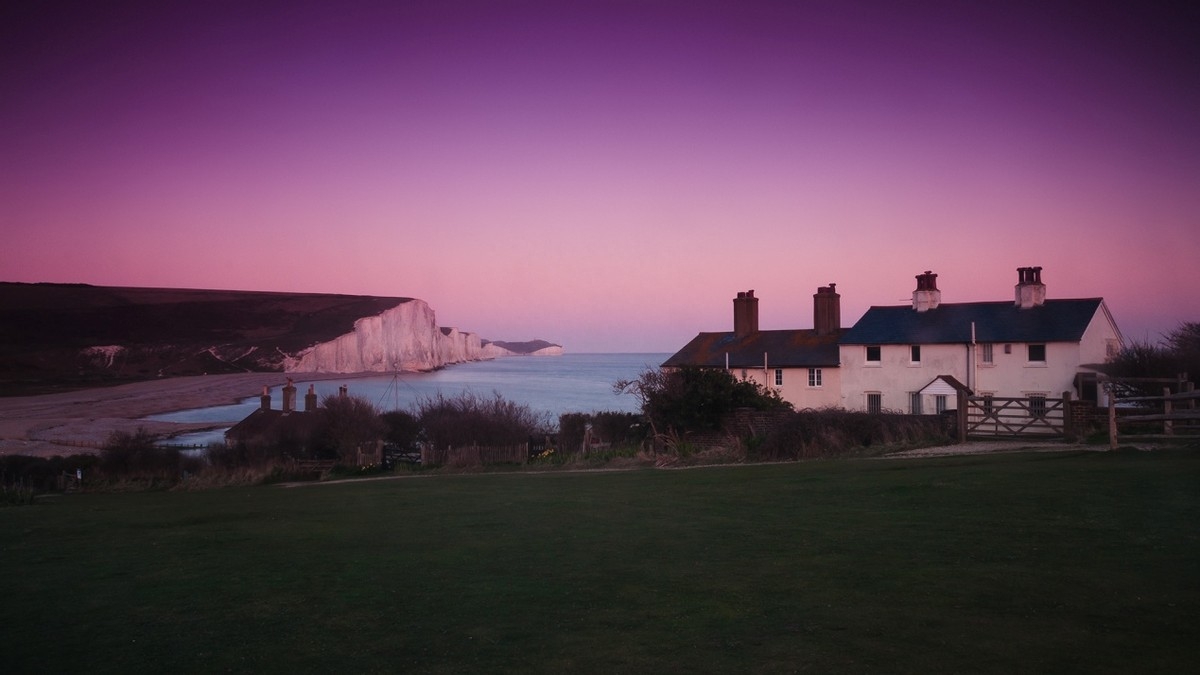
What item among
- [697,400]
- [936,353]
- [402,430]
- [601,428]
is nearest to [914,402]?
[936,353]

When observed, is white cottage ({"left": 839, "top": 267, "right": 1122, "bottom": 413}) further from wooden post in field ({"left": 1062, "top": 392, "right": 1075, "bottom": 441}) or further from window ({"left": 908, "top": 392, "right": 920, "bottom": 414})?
wooden post in field ({"left": 1062, "top": 392, "right": 1075, "bottom": 441})

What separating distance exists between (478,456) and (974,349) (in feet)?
92.2

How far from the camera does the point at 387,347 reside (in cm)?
13175

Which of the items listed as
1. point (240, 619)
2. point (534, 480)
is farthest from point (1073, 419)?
point (240, 619)

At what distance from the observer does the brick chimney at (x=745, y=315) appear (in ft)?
189

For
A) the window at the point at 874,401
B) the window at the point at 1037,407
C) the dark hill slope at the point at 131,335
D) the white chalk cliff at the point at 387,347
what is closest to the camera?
the window at the point at 1037,407

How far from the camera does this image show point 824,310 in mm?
54875

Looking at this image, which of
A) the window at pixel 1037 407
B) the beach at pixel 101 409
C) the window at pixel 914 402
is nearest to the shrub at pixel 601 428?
the window at pixel 914 402

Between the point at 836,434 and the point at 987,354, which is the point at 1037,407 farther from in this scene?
the point at 987,354

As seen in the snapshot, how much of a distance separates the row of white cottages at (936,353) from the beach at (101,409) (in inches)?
1361

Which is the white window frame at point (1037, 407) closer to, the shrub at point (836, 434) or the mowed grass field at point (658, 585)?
the shrub at point (836, 434)

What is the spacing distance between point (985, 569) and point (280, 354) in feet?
348

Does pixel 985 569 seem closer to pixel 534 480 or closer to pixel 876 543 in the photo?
pixel 876 543

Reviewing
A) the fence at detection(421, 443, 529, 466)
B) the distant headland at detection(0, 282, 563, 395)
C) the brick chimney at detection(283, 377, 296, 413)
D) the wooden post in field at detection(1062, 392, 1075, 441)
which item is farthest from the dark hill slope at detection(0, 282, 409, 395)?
the wooden post in field at detection(1062, 392, 1075, 441)
